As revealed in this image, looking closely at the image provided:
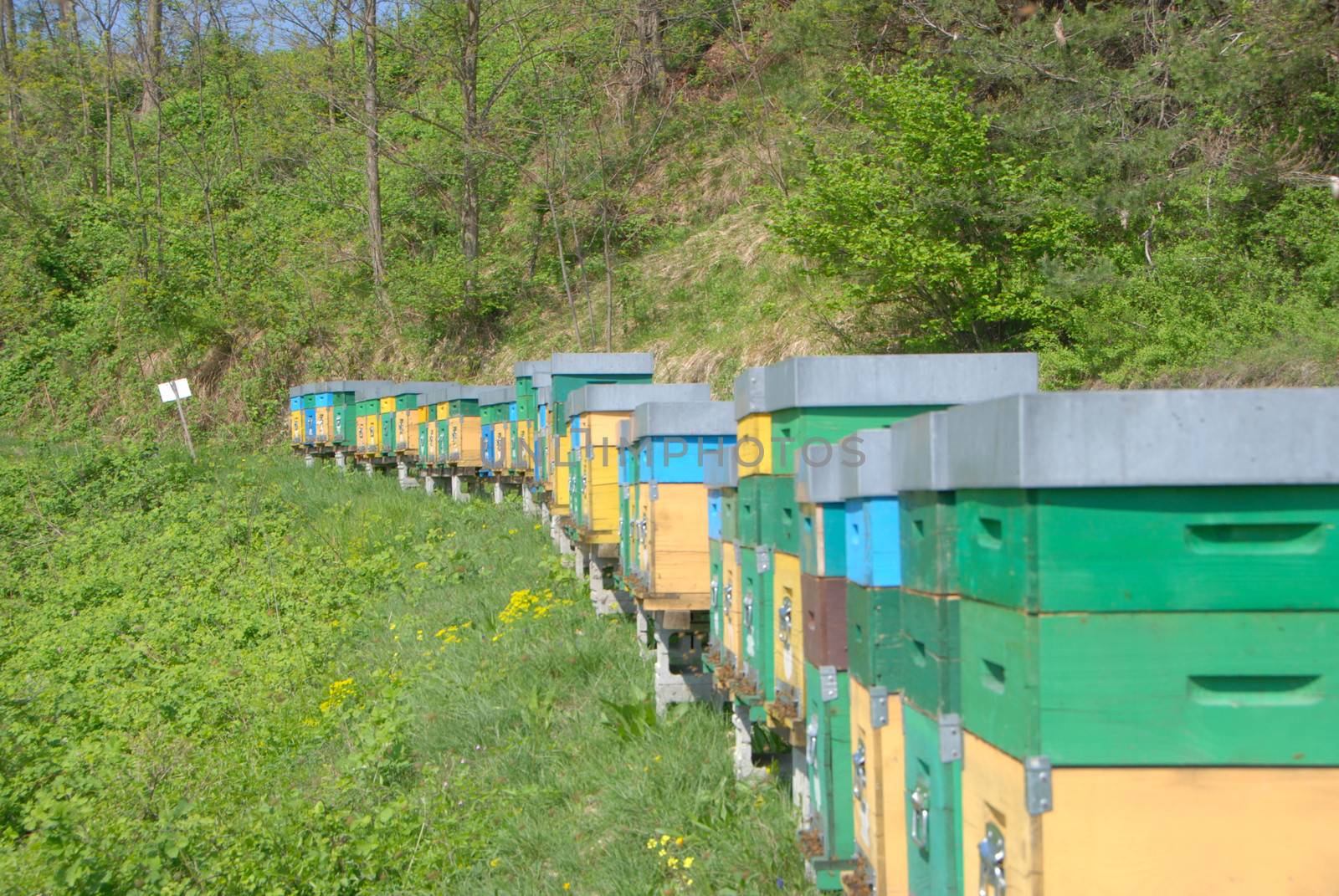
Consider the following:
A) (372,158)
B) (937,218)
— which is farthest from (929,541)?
(372,158)

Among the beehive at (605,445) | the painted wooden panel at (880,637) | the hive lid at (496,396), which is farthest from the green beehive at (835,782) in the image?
the hive lid at (496,396)

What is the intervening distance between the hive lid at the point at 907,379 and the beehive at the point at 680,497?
2.64 meters

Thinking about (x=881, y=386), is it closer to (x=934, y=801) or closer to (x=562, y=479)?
(x=934, y=801)

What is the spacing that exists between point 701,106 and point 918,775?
997 inches

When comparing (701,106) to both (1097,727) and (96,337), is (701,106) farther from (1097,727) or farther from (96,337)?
(1097,727)

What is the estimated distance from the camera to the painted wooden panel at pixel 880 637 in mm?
3453

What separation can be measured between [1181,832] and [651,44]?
26.9 m

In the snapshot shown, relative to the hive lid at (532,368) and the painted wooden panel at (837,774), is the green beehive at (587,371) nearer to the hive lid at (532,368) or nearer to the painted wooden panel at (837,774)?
the hive lid at (532,368)

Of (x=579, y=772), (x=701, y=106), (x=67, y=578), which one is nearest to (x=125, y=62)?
(x=701, y=106)

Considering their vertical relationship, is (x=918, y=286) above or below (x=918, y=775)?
above

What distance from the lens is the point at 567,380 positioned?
1183 cm

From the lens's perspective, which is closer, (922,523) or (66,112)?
(922,523)

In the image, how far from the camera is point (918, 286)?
16.1 m

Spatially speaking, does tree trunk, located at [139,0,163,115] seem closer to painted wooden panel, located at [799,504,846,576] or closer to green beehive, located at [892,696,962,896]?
painted wooden panel, located at [799,504,846,576]
